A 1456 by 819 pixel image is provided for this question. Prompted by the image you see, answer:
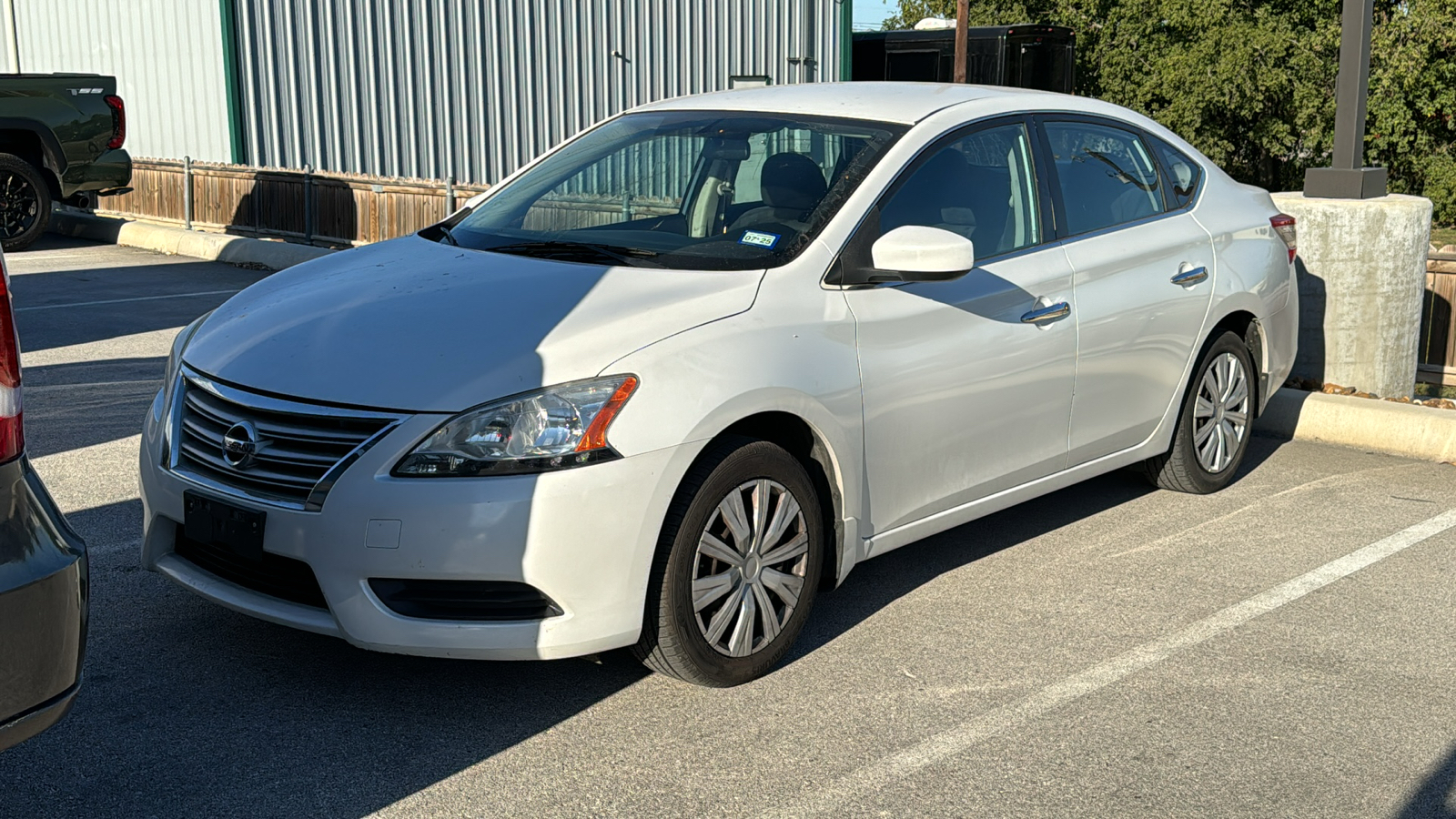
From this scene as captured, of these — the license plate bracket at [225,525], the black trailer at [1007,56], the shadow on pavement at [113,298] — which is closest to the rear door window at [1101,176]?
the license plate bracket at [225,525]

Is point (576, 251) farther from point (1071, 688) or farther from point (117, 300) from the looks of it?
point (117, 300)

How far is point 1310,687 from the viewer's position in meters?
4.35

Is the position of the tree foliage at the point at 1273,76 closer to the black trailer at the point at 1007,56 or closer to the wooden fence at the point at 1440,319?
Result: the black trailer at the point at 1007,56

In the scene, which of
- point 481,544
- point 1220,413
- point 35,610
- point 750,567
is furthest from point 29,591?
point 1220,413

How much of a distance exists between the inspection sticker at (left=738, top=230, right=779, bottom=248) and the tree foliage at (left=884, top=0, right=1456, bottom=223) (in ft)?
114

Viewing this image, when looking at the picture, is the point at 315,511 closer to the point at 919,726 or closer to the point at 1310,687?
the point at 919,726

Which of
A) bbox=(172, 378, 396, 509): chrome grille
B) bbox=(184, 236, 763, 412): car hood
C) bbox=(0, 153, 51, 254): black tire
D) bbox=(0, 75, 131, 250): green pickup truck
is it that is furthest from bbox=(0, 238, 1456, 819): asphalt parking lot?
bbox=(0, 153, 51, 254): black tire

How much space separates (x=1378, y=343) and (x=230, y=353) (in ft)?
20.6

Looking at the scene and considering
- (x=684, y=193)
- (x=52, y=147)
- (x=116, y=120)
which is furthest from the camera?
(x=116, y=120)

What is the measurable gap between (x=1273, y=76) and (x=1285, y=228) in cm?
3380

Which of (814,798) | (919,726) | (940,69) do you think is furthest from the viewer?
(940,69)

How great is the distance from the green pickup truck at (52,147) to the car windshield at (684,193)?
1065 cm

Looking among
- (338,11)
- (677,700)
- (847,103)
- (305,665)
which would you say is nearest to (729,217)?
(847,103)

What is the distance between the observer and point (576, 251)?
4719 mm
